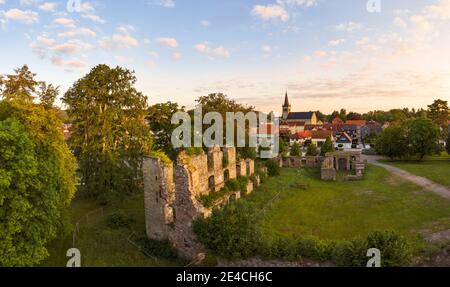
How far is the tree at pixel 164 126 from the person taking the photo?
34.3 meters

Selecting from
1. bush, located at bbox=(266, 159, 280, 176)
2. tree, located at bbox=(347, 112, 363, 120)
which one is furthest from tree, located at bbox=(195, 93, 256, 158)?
tree, located at bbox=(347, 112, 363, 120)

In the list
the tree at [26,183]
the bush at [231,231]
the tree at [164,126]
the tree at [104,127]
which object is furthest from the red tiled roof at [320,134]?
the tree at [26,183]

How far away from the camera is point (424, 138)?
5062 centimetres

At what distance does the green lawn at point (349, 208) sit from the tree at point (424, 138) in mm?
16220

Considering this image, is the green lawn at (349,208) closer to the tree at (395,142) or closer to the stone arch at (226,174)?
the stone arch at (226,174)

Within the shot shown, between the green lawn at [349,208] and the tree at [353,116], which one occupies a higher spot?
the tree at [353,116]

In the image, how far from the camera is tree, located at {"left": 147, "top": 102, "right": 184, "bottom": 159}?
34.3m

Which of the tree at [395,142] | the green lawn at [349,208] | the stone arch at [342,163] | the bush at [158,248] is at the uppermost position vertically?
the tree at [395,142]

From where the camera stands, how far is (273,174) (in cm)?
4066

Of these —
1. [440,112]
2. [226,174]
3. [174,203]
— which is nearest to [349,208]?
[226,174]

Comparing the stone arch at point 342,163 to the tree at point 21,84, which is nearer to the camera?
the tree at point 21,84

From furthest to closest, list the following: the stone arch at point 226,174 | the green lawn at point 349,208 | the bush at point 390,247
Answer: the stone arch at point 226,174 → the green lawn at point 349,208 → the bush at point 390,247
